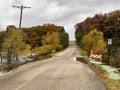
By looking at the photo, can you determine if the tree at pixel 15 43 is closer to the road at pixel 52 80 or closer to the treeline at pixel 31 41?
the treeline at pixel 31 41

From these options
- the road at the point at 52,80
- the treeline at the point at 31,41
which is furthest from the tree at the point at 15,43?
the road at the point at 52,80

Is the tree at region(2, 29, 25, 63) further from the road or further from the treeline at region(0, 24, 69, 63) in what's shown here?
the road

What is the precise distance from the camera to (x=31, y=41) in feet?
431

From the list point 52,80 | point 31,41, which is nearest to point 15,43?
point 52,80

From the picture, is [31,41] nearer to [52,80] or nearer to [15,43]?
[15,43]

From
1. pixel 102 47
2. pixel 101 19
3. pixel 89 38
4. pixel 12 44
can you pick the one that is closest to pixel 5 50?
pixel 12 44

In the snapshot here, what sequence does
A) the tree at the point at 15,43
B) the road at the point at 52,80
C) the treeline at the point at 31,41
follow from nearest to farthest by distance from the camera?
the road at the point at 52,80
the tree at the point at 15,43
the treeline at the point at 31,41

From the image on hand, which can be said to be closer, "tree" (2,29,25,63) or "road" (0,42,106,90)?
"road" (0,42,106,90)

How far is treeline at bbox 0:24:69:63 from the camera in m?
63.5

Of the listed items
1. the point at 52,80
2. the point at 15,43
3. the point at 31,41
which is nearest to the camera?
the point at 52,80

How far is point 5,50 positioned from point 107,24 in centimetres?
7472

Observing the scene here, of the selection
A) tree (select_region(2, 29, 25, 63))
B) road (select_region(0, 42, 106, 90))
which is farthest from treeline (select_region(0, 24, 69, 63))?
road (select_region(0, 42, 106, 90))

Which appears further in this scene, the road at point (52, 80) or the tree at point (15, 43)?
the tree at point (15, 43)

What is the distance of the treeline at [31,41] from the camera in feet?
208
